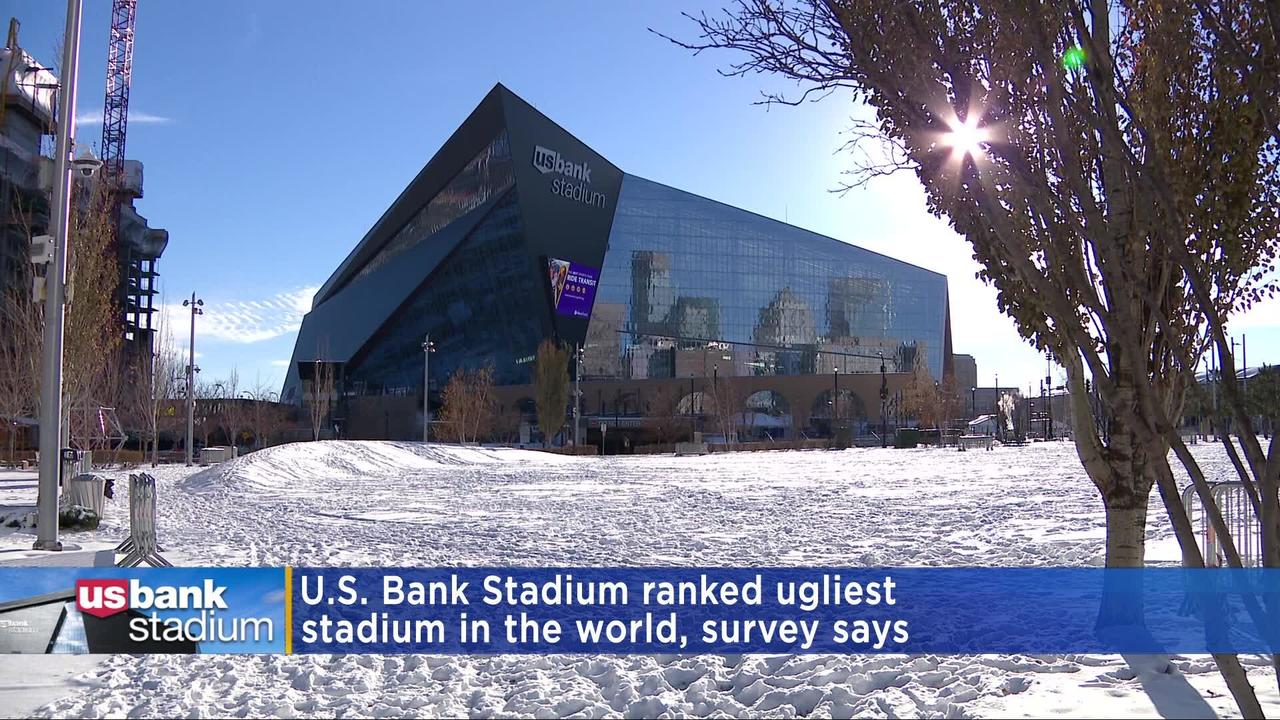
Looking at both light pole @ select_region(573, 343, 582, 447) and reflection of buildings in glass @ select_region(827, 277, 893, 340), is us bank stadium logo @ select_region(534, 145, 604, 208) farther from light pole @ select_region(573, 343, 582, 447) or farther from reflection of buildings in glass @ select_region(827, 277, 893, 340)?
reflection of buildings in glass @ select_region(827, 277, 893, 340)

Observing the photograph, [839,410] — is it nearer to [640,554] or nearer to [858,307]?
[858,307]

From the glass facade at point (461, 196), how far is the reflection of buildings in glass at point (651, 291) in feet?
53.2

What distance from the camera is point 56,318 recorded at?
11016 mm

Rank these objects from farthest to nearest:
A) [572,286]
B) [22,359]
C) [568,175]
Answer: [572,286]
[568,175]
[22,359]

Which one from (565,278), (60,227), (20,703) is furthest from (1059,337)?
(565,278)

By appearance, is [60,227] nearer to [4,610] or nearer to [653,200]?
[4,610]

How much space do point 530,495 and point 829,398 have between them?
70424mm

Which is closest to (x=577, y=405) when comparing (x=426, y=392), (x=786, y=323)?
(x=426, y=392)

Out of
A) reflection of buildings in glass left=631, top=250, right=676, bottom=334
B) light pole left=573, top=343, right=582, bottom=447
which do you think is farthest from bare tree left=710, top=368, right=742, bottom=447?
reflection of buildings in glass left=631, top=250, right=676, bottom=334

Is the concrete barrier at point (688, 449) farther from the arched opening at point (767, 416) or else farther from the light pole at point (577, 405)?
the arched opening at point (767, 416)

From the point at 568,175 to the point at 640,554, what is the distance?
73322 millimetres

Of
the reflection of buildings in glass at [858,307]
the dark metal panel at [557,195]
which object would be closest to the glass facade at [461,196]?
the dark metal panel at [557,195]

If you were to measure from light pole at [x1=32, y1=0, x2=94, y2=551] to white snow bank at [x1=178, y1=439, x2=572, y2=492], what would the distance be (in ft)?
43.6

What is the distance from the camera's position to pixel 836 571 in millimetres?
9156
